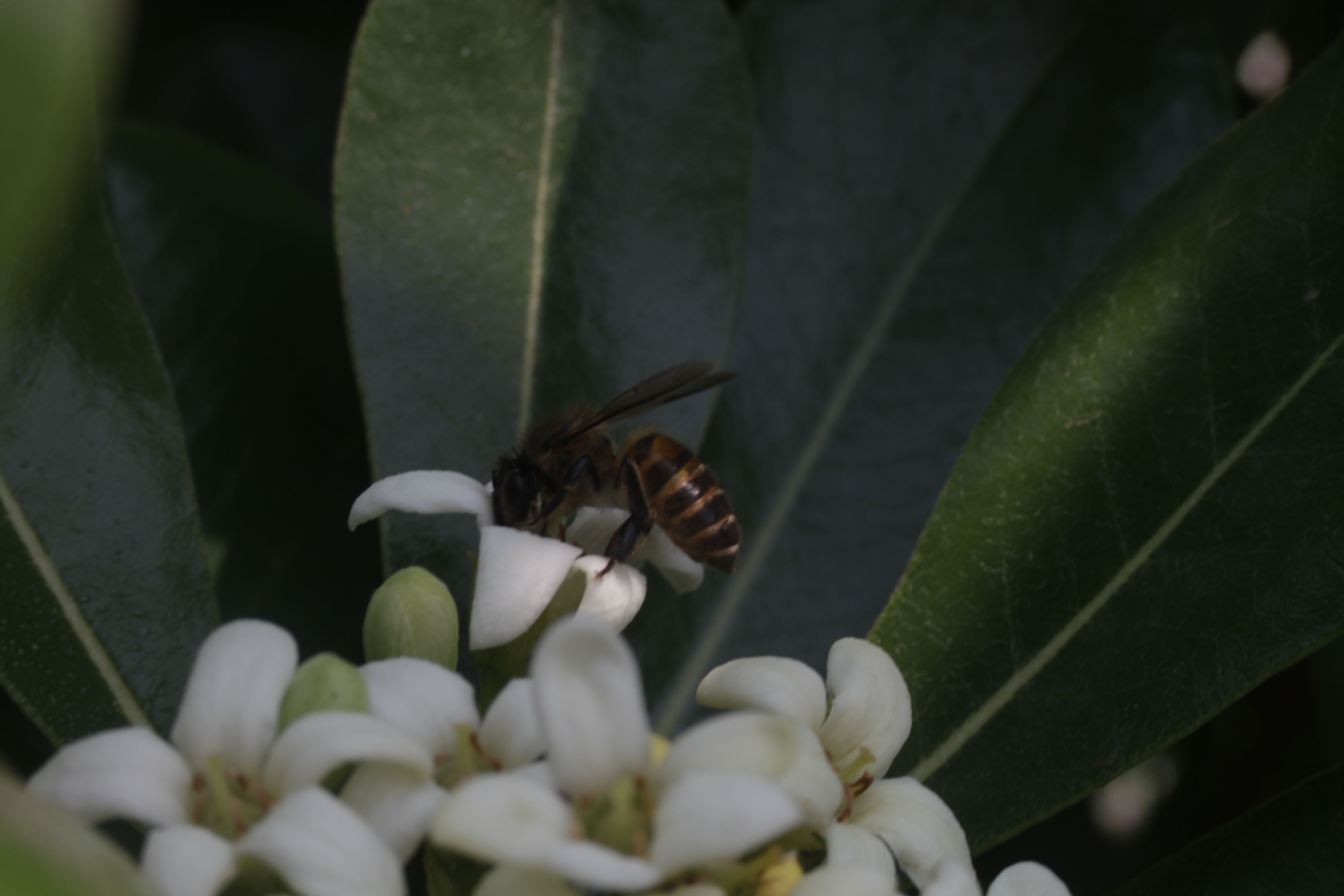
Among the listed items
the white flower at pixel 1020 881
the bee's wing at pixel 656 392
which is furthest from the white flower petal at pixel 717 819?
the bee's wing at pixel 656 392

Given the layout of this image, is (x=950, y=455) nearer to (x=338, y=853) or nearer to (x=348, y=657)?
(x=348, y=657)

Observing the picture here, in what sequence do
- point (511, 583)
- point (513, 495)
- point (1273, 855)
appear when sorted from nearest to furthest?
point (511, 583) → point (1273, 855) → point (513, 495)

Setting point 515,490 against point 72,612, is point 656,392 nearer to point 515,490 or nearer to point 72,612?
point 515,490

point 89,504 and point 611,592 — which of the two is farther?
point 89,504

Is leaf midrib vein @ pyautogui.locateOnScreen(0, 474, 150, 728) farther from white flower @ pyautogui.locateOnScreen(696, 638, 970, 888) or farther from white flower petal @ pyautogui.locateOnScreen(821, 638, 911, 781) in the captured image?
white flower petal @ pyautogui.locateOnScreen(821, 638, 911, 781)

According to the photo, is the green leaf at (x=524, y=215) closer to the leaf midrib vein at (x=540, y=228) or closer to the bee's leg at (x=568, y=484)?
the leaf midrib vein at (x=540, y=228)

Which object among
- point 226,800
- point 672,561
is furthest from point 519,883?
point 672,561
